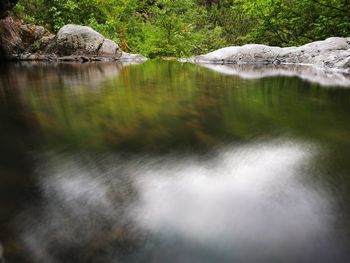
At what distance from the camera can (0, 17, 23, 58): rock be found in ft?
32.6

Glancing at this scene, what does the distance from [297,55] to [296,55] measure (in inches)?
1.5

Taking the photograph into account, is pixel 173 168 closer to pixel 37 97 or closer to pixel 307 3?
pixel 37 97

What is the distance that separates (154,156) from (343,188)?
96 cm

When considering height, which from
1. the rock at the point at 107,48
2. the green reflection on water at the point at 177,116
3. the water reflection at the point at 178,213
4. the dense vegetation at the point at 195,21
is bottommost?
the water reflection at the point at 178,213

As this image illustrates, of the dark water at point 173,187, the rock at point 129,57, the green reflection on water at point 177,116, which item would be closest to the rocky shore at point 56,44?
the rock at point 129,57

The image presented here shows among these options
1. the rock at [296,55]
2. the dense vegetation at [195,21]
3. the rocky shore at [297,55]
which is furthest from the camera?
the dense vegetation at [195,21]

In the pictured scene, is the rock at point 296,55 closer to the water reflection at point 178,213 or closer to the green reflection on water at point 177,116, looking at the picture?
the green reflection on water at point 177,116

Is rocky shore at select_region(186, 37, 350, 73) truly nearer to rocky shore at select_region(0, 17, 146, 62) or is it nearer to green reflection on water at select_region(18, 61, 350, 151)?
rocky shore at select_region(0, 17, 146, 62)

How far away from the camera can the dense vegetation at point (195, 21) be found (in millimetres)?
12445

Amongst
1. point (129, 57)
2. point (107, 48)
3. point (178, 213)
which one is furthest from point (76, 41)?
point (178, 213)

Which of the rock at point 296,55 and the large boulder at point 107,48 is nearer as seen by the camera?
the rock at point 296,55

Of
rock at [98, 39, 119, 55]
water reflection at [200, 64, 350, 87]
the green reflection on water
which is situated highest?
rock at [98, 39, 119, 55]

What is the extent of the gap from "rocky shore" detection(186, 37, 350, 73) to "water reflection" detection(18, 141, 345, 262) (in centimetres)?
842

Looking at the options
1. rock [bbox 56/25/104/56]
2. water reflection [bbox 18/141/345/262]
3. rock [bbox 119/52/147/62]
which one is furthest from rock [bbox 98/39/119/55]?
water reflection [bbox 18/141/345/262]
